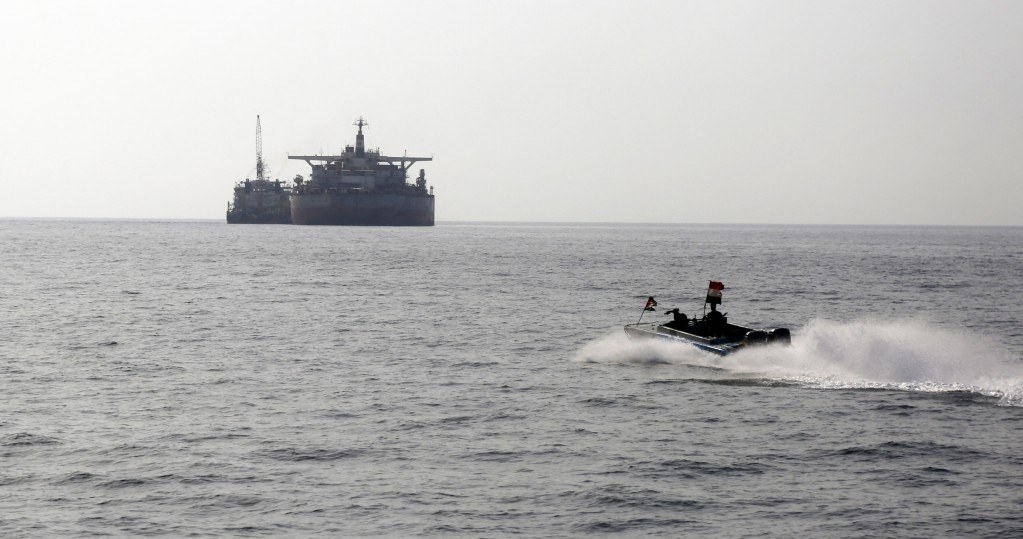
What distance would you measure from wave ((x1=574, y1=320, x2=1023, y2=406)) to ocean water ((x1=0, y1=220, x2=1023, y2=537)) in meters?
0.09

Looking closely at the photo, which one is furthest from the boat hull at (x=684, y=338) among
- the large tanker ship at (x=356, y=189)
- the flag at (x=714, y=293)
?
the large tanker ship at (x=356, y=189)

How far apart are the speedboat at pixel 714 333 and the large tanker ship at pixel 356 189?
160 m

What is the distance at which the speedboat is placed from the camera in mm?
31391

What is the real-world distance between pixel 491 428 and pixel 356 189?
171953 millimetres

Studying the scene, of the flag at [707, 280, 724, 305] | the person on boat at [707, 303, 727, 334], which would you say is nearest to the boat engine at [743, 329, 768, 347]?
the person on boat at [707, 303, 727, 334]

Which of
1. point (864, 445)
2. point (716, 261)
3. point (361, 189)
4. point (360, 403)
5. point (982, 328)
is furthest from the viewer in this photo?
point (361, 189)

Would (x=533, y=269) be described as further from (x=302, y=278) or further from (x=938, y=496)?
(x=938, y=496)

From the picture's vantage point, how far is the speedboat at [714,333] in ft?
103

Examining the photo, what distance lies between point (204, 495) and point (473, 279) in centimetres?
6004

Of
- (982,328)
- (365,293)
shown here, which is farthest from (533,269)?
(982,328)

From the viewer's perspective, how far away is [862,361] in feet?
99.9

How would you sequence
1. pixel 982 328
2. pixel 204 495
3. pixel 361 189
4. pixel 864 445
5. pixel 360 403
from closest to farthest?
pixel 204 495 < pixel 864 445 < pixel 360 403 < pixel 982 328 < pixel 361 189

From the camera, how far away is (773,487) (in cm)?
1850

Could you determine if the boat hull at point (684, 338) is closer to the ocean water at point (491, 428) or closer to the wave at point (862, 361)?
the wave at point (862, 361)
